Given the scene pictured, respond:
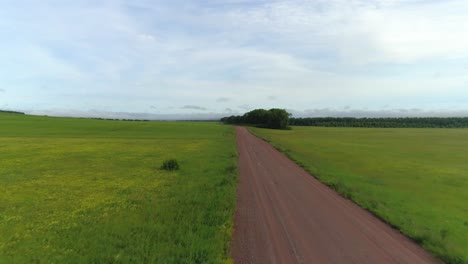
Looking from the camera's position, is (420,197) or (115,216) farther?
(420,197)

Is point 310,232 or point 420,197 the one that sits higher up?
point 310,232

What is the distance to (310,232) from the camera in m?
12.0

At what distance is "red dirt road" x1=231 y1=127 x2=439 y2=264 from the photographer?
9.91 m

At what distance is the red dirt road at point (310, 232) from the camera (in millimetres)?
9906

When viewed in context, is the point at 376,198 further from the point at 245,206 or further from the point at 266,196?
the point at 245,206

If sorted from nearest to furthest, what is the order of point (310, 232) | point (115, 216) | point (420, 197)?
point (310, 232), point (115, 216), point (420, 197)

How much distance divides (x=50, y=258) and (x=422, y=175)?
29.3 metres

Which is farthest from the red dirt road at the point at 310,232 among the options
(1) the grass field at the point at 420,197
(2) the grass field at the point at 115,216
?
(2) the grass field at the point at 115,216

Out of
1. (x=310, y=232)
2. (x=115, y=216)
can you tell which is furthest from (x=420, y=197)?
(x=115, y=216)

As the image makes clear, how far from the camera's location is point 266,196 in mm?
17734

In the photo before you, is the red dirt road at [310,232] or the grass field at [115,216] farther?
the red dirt road at [310,232]

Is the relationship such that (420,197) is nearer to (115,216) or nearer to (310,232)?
(310,232)

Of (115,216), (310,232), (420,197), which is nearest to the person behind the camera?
(310,232)

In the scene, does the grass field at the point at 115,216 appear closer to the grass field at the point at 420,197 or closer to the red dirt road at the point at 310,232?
the red dirt road at the point at 310,232
